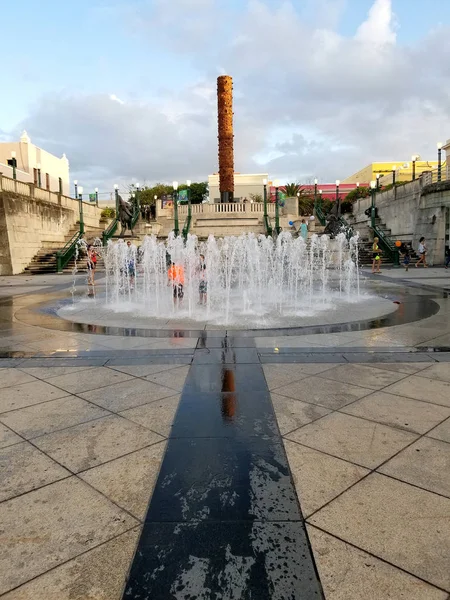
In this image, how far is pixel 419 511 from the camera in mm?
2670

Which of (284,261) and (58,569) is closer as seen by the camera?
(58,569)

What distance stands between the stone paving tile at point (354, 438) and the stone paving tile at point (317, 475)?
109 mm

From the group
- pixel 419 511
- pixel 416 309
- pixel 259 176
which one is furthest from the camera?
pixel 259 176

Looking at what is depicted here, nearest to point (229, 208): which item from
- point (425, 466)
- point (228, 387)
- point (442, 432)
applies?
point (228, 387)

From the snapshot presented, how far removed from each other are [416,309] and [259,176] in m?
58.0

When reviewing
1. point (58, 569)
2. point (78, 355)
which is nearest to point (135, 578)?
point (58, 569)

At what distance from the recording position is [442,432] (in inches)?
148

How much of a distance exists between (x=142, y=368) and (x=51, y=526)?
339cm

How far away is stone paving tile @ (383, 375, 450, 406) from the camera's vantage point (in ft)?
15.0

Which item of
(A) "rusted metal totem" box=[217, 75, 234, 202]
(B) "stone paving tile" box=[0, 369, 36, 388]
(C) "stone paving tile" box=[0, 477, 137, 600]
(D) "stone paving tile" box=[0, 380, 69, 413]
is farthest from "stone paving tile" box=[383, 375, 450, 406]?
(A) "rusted metal totem" box=[217, 75, 234, 202]

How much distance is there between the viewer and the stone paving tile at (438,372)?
533cm

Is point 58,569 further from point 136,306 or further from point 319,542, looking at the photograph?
point 136,306

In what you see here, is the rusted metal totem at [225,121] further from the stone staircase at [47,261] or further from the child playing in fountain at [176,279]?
the child playing in fountain at [176,279]

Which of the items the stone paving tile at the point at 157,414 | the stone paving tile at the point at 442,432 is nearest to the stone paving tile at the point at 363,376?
the stone paving tile at the point at 442,432
